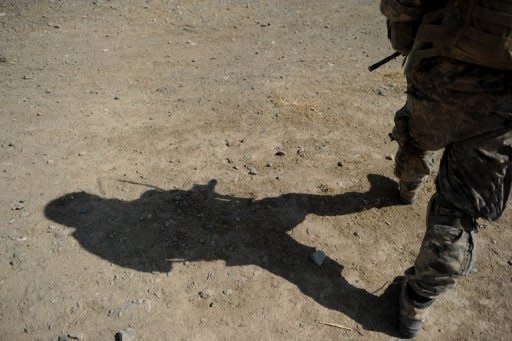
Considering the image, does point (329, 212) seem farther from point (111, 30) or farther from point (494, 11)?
point (111, 30)

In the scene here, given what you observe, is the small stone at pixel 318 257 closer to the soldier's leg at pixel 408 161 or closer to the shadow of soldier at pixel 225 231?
the shadow of soldier at pixel 225 231

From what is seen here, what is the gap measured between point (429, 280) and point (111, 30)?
6.33 meters

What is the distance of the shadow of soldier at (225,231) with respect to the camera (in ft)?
10.1

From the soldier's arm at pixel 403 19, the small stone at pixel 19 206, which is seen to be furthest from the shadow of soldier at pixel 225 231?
the soldier's arm at pixel 403 19

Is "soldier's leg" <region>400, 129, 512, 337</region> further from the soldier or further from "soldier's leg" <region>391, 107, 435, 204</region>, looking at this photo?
"soldier's leg" <region>391, 107, 435, 204</region>

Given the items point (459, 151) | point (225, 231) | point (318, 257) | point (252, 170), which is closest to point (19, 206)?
point (225, 231)

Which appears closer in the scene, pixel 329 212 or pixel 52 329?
pixel 52 329

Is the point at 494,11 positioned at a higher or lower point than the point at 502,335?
higher

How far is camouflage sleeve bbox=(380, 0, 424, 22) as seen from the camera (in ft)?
7.82

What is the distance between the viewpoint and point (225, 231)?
11.5 ft

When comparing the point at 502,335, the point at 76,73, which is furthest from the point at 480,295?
the point at 76,73

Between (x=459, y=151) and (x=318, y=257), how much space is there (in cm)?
131

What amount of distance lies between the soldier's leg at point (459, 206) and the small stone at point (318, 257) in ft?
2.34

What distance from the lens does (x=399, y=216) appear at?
371 centimetres
